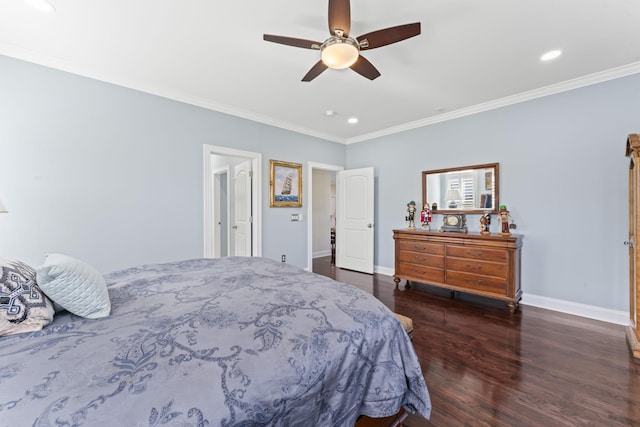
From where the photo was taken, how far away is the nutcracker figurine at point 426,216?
407 cm

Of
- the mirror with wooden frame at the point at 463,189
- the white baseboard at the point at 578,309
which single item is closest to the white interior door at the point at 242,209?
the mirror with wooden frame at the point at 463,189

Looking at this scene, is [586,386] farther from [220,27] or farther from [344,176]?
[344,176]

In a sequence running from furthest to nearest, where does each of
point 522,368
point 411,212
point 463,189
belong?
point 411,212, point 463,189, point 522,368

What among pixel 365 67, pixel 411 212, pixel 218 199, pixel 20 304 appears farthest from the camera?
pixel 218 199

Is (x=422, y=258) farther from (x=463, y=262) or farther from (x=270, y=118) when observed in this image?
(x=270, y=118)

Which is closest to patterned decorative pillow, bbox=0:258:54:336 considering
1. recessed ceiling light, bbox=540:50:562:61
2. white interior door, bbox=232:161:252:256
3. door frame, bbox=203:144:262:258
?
door frame, bbox=203:144:262:258

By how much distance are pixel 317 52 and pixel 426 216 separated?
2.76 m

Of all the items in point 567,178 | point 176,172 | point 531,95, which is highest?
point 531,95

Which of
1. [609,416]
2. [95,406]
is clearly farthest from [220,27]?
[609,416]

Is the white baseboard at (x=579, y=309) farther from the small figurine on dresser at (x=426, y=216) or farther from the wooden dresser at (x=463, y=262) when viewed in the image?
the small figurine on dresser at (x=426, y=216)

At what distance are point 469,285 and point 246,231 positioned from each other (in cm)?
321

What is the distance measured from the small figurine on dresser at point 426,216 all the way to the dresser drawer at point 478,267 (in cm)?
73

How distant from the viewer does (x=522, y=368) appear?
1997mm

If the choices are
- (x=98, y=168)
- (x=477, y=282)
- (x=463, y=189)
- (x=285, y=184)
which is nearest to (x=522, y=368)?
(x=477, y=282)
